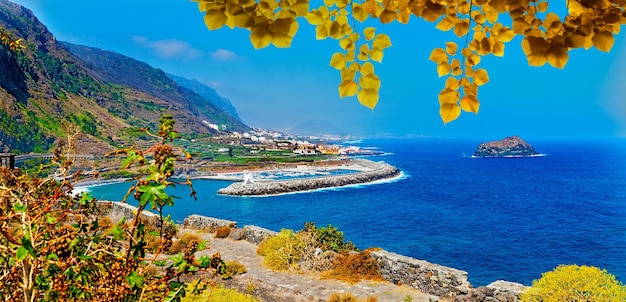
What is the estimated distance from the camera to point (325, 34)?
4.17 ft

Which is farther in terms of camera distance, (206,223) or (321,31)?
(206,223)

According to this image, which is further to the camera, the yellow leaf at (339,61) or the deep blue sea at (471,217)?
the deep blue sea at (471,217)

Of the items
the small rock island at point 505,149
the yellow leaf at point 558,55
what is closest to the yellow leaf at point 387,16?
the yellow leaf at point 558,55

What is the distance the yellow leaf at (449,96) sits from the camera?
1182 mm

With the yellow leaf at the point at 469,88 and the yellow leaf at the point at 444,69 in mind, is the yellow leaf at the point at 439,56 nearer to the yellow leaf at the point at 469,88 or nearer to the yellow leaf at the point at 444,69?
the yellow leaf at the point at 444,69

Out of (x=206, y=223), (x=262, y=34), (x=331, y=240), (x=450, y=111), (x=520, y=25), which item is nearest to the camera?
(x=262, y=34)

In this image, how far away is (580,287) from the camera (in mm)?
6711

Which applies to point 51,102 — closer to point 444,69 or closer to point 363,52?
point 363,52

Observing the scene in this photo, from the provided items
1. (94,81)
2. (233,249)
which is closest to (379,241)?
(233,249)

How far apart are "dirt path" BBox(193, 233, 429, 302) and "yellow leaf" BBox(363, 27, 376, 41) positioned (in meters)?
7.24

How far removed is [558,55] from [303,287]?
8.79 m

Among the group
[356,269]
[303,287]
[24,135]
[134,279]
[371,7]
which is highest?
[371,7]

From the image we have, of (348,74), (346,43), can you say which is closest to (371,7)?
(346,43)

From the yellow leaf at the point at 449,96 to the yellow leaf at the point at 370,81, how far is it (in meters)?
0.19
